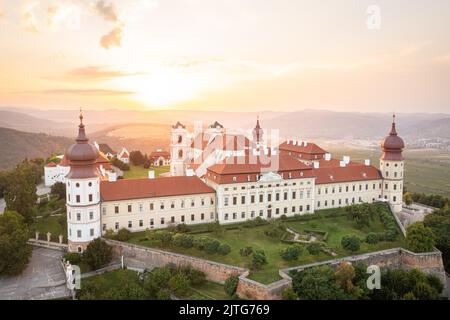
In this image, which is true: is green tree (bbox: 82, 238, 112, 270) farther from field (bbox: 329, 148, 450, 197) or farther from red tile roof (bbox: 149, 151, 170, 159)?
field (bbox: 329, 148, 450, 197)

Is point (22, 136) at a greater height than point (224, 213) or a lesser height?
greater

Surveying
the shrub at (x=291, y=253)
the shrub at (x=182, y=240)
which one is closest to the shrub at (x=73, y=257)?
the shrub at (x=182, y=240)

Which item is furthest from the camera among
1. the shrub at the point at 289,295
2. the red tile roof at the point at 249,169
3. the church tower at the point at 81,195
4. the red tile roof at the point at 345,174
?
the red tile roof at the point at 345,174

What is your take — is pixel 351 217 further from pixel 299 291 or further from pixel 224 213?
pixel 299 291

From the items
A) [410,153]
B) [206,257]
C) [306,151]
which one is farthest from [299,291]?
[410,153]

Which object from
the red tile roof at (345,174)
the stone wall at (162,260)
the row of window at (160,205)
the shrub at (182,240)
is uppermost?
the red tile roof at (345,174)

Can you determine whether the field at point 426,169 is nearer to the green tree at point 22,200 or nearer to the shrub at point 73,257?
the shrub at point 73,257

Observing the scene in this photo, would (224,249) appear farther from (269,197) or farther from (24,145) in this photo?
(24,145)
